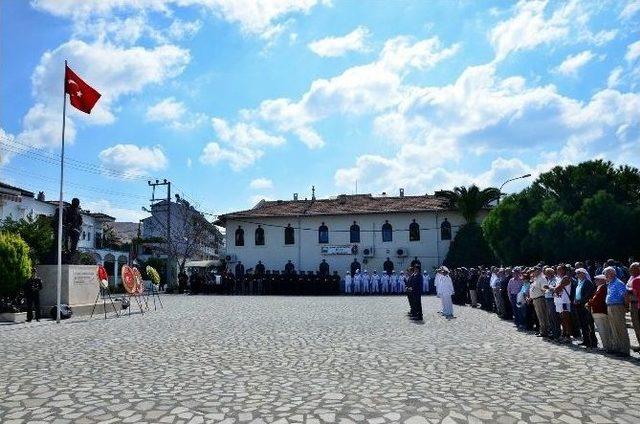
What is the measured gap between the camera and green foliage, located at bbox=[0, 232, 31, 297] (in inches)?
630

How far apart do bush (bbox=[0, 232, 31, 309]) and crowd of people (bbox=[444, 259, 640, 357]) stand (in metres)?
14.9

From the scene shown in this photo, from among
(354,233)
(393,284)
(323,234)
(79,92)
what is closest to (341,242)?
(354,233)

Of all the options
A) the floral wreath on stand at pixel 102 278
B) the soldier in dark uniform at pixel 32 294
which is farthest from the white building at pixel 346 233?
the soldier in dark uniform at pixel 32 294

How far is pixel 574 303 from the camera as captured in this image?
35.9 ft

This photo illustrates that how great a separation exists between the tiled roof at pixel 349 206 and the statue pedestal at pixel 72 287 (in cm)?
2683

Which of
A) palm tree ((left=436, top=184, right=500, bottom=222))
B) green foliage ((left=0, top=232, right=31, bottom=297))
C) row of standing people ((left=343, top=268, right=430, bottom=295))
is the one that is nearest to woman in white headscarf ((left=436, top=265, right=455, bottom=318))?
green foliage ((left=0, top=232, right=31, bottom=297))

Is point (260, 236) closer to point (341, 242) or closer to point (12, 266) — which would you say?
point (341, 242)

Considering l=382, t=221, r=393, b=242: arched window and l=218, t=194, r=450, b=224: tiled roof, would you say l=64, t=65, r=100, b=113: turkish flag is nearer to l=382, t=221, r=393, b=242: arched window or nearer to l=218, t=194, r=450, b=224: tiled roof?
l=218, t=194, r=450, b=224: tiled roof

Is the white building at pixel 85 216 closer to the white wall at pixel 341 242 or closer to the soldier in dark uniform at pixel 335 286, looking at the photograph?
the white wall at pixel 341 242

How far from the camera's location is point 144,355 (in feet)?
29.5

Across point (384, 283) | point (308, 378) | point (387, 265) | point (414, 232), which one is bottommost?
point (308, 378)

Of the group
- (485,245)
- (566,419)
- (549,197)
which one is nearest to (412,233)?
(485,245)

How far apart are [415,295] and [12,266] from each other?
12.6m

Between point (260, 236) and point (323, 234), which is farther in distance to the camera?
point (260, 236)
